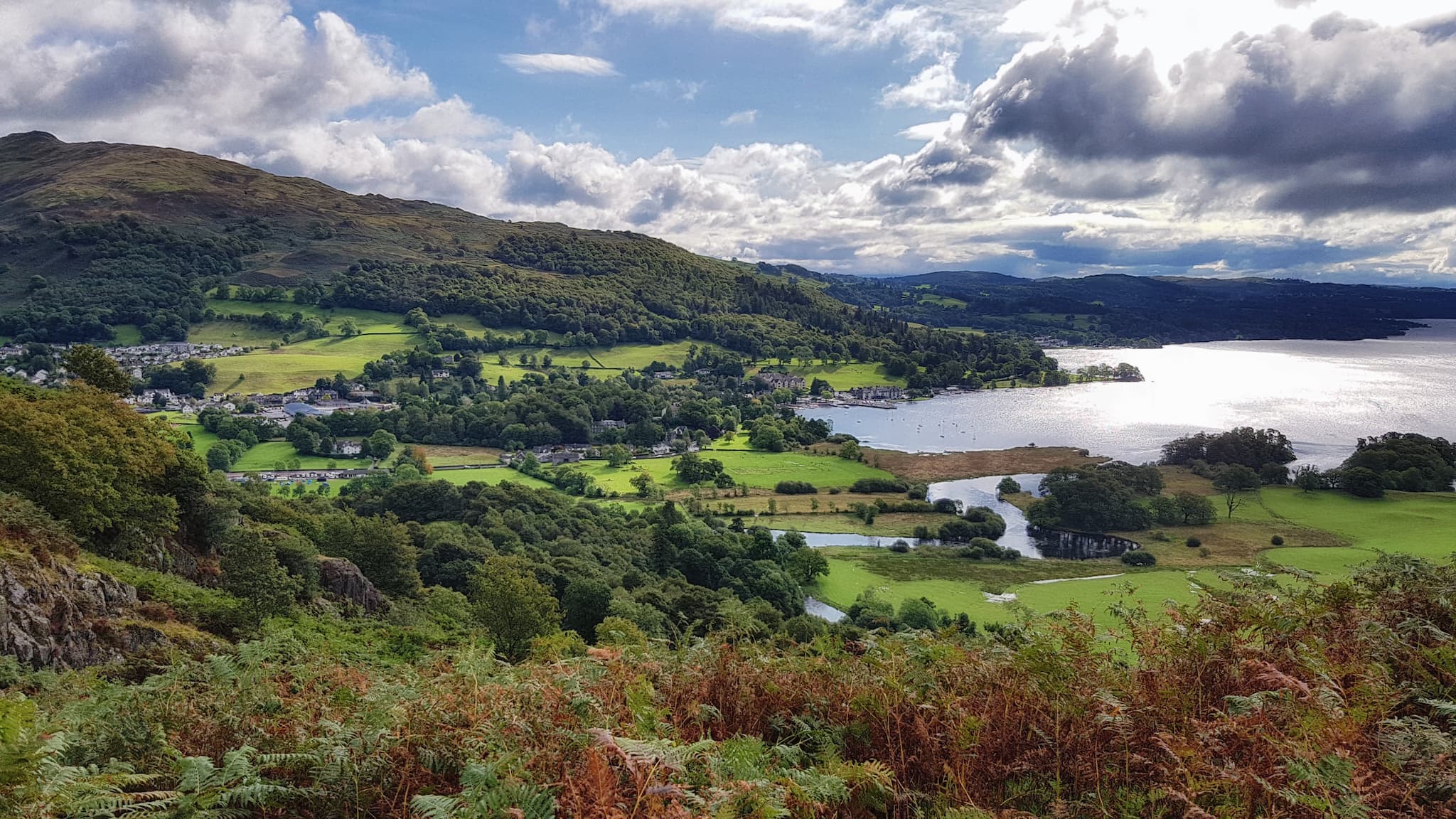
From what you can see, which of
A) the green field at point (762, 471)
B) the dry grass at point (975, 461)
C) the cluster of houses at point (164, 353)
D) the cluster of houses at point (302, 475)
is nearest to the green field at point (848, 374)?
the dry grass at point (975, 461)

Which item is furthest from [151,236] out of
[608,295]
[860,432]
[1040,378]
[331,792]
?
[331,792]

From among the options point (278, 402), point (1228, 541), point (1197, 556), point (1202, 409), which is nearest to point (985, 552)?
point (1197, 556)

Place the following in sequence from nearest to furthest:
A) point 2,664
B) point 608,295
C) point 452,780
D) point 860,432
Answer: point 452,780 → point 2,664 → point 860,432 → point 608,295

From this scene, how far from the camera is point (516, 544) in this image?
131 ft

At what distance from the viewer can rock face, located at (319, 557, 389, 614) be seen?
22.9m

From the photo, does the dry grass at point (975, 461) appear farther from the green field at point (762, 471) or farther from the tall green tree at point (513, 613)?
the tall green tree at point (513, 613)

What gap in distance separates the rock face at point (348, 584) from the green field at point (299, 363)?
88.8 m

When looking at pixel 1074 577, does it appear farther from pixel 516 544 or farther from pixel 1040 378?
pixel 1040 378

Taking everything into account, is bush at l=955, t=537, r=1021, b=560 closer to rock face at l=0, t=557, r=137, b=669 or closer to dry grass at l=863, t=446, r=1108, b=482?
dry grass at l=863, t=446, r=1108, b=482

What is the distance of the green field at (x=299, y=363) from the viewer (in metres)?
99.8

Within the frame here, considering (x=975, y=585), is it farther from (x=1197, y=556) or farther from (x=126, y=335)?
(x=126, y=335)

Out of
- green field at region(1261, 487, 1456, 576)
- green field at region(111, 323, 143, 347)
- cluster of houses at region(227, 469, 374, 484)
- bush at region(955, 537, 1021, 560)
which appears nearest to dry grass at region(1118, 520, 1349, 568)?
green field at region(1261, 487, 1456, 576)

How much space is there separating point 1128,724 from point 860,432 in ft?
323

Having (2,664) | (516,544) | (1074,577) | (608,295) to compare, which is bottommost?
(1074,577)
